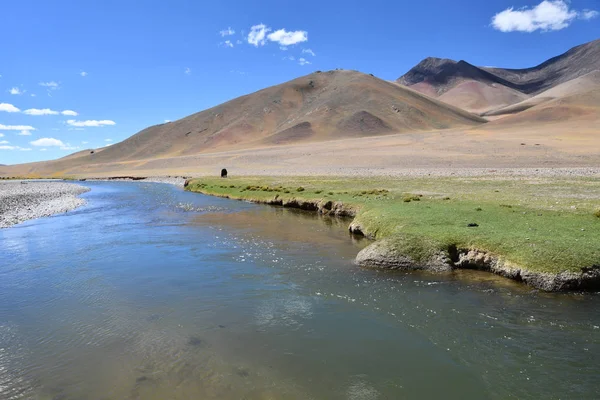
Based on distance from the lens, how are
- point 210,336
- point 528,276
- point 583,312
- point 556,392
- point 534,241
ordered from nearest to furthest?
point 556,392
point 210,336
point 583,312
point 528,276
point 534,241

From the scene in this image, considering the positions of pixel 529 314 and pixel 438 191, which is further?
pixel 438 191

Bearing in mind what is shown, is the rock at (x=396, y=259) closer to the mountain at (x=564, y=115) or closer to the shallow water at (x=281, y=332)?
the shallow water at (x=281, y=332)

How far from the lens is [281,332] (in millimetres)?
10195

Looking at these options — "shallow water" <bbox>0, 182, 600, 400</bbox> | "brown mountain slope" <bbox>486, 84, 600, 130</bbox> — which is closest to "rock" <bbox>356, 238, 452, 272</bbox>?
"shallow water" <bbox>0, 182, 600, 400</bbox>

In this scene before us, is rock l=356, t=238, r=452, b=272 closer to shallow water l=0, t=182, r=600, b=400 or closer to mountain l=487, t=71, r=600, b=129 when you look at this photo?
shallow water l=0, t=182, r=600, b=400

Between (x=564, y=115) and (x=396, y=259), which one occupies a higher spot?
(x=564, y=115)

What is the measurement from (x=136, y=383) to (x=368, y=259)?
991 cm

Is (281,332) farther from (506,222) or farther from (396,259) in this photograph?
(506,222)

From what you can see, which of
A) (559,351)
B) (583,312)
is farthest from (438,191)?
(559,351)

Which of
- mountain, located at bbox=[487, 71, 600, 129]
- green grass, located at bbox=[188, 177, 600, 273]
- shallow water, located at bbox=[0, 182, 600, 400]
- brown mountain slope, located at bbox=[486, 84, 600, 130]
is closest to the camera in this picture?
shallow water, located at bbox=[0, 182, 600, 400]

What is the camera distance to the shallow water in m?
7.91

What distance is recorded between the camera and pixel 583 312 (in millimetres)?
10727

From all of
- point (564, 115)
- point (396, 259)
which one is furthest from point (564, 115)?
point (396, 259)

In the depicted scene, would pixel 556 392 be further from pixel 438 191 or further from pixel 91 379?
pixel 438 191
